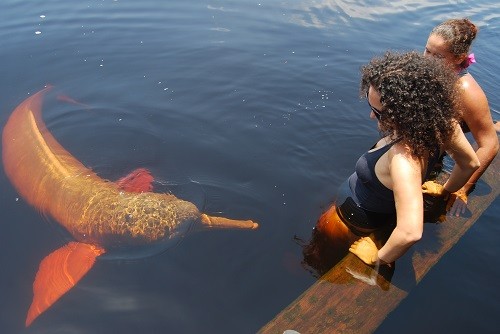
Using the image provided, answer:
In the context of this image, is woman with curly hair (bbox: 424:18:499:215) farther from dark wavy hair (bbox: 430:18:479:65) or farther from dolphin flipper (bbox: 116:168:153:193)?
dolphin flipper (bbox: 116:168:153:193)

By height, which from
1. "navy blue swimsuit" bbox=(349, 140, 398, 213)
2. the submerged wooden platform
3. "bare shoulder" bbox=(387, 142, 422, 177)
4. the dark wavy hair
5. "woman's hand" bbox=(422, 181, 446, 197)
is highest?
the dark wavy hair

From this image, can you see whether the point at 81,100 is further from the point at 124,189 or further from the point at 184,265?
the point at 184,265

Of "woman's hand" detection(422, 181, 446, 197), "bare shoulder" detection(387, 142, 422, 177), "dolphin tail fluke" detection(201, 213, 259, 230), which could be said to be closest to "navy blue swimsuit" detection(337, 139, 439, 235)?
"bare shoulder" detection(387, 142, 422, 177)

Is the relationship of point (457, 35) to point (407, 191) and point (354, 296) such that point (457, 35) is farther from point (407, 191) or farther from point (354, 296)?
point (354, 296)

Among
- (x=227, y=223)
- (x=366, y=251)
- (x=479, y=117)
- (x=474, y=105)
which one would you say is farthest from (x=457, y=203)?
(x=227, y=223)

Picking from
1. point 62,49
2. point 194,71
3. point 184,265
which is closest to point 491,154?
point 184,265

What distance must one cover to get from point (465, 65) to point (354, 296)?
2.64 m

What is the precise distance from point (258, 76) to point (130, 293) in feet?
18.3

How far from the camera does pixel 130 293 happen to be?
440 cm

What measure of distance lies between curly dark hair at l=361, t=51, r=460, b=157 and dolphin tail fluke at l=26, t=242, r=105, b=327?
12.0ft

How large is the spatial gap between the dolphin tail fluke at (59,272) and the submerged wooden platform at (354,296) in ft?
8.16

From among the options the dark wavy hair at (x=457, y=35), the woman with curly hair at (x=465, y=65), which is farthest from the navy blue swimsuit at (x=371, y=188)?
the dark wavy hair at (x=457, y=35)

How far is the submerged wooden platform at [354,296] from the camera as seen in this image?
10.4ft

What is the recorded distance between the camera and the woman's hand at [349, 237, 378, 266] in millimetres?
3637
